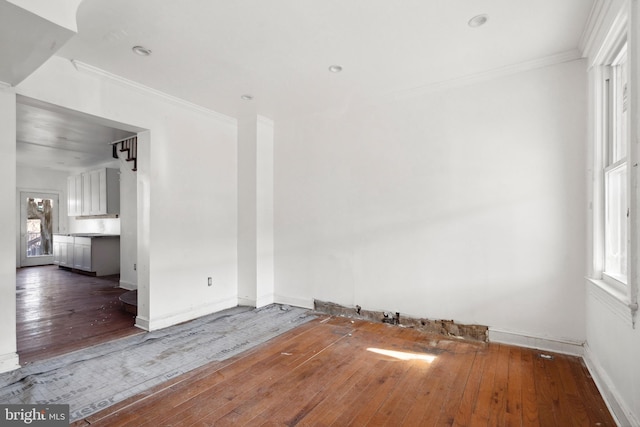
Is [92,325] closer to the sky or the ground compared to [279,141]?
closer to the ground

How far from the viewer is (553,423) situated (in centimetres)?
192

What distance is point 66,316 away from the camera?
4074 mm

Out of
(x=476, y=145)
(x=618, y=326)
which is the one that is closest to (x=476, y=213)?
(x=476, y=145)

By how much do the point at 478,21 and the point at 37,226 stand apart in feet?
36.8

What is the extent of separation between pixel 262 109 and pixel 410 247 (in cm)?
262

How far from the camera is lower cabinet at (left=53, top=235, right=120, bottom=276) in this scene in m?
6.98

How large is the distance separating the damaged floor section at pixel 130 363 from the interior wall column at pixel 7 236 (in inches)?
7.9

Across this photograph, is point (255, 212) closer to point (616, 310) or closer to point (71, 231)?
point (616, 310)

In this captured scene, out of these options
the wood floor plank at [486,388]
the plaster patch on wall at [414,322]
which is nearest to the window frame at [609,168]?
the wood floor plank at [486,388]

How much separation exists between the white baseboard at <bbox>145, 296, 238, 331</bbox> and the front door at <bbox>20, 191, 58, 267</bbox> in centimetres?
748

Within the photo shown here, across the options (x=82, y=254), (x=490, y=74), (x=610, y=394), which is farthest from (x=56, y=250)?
(x=610, y=394)

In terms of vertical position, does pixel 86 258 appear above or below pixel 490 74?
below

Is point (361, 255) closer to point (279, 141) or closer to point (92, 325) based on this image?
point (279, 141)

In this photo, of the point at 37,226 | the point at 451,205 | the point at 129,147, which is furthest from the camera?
the point at 37,226
